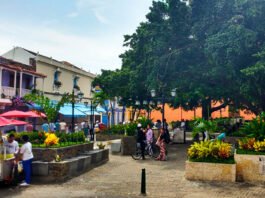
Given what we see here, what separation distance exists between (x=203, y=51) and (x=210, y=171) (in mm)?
10654

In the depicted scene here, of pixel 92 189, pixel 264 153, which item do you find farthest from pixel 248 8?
pixel 92 189

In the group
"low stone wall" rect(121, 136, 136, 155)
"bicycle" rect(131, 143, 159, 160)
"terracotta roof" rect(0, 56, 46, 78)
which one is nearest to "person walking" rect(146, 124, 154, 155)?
"bicycle" rect(131, 143, 159, 160)

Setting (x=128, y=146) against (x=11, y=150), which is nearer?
(x=11, y=150)

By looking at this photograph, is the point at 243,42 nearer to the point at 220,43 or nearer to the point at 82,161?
the point at 220,43

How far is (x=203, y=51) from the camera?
68.5ft

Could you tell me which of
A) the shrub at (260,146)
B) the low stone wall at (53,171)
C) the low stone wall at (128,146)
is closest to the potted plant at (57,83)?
the low stone wall at (128,146)

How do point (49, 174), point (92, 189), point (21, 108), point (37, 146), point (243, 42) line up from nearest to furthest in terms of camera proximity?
point (92, 189)
point (49, 174)
point (37, 146)
point (243, 42)
point (21, 108)

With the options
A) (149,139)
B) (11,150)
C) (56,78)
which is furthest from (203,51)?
(56,78)

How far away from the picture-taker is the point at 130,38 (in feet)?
92.1

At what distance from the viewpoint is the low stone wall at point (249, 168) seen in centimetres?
1156

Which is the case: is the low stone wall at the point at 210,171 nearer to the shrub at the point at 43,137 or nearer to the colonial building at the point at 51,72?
the shrub at the point at 43,137

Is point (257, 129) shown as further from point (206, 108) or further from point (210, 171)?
point (206, 108)

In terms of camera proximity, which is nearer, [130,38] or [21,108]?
[130,38]

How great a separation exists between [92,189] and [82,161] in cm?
303
